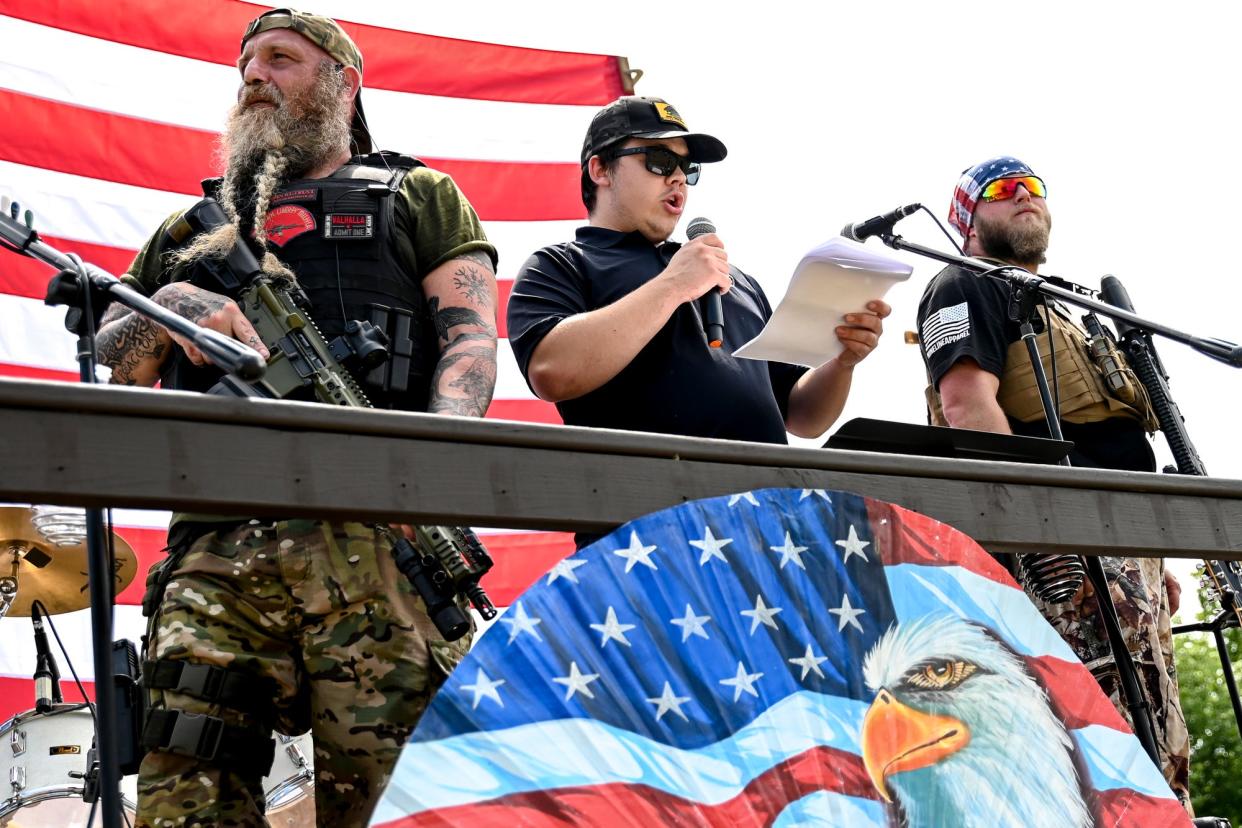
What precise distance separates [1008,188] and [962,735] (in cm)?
264

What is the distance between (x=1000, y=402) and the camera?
13.6ft

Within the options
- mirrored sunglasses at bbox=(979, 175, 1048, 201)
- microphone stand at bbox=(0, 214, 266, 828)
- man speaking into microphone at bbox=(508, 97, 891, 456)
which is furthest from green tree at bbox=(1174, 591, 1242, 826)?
microphone stand at bbox=(0, 214, 266, 828)

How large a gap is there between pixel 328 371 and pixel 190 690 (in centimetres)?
67

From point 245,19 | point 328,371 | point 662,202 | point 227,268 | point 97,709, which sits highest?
point 245,19

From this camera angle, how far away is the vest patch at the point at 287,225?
10.00ft

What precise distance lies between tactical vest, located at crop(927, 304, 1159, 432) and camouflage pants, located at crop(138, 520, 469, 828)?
2.03m

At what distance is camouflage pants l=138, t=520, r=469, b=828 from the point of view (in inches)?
103

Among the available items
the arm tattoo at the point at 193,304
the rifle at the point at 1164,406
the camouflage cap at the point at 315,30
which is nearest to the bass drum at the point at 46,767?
the arm tattoo at the point at 193,304

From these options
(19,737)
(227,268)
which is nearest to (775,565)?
(227,268)

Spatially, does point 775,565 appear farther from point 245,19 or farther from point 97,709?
point 245,19

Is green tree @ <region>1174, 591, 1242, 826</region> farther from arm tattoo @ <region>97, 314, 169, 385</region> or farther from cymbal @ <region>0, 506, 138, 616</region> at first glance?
arm tattoo @ <region>97, 314, 169, 385</region>

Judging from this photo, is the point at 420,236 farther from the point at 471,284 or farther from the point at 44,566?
the point at 44,566

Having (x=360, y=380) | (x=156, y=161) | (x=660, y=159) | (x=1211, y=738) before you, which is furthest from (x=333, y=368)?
(x=1211, y=738)

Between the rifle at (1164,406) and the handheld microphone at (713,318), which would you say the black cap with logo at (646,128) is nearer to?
the handheld microphone at (713,318)
